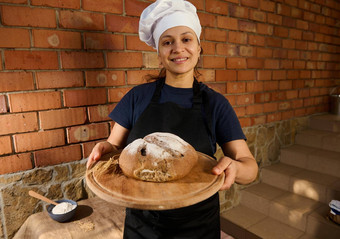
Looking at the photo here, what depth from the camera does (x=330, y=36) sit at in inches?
148

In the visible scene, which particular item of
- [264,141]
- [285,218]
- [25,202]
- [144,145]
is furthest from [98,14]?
[285,218]

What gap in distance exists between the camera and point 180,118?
3.95ft

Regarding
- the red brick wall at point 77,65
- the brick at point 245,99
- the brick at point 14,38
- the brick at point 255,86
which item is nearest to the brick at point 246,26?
the red brick wall at point 77,65

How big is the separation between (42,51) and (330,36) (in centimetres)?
415

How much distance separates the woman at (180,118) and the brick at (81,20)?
0.56 metres

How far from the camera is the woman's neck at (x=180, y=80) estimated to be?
1309mm

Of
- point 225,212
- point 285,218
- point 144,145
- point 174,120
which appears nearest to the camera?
point 144,145

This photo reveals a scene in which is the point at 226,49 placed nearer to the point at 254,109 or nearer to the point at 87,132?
the point at 254,109

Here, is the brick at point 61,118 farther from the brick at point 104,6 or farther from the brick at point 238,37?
the brick at point 238,37

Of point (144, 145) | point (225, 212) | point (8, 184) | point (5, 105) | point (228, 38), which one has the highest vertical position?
point (228, 38)

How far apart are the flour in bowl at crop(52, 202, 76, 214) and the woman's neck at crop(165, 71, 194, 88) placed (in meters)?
1.00

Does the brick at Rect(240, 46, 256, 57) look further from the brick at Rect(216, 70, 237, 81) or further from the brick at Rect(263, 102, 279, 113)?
the brick at Rect(263, 102, 279, 113)

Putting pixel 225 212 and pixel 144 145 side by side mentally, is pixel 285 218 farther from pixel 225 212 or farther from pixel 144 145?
pixel 144 145

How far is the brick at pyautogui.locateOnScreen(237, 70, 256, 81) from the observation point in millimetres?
2706
